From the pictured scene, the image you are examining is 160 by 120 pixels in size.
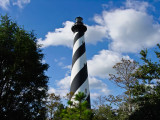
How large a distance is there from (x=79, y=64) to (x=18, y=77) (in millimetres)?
10990

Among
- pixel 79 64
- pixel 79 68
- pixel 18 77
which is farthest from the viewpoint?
pixel 79 64

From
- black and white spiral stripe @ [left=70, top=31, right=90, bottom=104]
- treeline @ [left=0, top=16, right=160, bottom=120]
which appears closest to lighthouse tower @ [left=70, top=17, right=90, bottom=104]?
black and white spiral stripe @ [left=70, top=31, right=90, bottom=104]

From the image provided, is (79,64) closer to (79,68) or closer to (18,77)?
(79,68)

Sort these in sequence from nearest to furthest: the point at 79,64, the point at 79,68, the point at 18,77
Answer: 1. the point at 18,77
2. the point at 79,68
3. the point at 79,64

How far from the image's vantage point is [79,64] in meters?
22.5

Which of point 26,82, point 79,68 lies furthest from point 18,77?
point 79,68

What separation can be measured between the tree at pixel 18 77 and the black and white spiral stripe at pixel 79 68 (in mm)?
6825

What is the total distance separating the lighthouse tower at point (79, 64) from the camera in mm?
21125

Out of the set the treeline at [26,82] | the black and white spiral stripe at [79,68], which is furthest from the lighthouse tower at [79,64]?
the treeline at [26,82]

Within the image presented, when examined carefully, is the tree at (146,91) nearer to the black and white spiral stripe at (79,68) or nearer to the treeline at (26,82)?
the treeline at (26,82)

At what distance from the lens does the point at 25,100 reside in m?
13.5

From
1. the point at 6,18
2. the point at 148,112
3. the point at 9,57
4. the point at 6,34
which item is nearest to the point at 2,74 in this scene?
the point at 9,57

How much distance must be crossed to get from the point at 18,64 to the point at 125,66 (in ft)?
46.4

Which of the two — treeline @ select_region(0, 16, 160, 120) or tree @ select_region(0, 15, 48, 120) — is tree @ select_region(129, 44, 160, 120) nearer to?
treeline @ select_region(0, 16, 160, 120)
